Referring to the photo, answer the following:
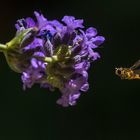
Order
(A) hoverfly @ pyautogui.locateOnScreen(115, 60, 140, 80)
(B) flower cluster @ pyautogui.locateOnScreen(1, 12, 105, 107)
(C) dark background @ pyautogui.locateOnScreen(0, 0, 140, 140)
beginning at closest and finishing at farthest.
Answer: (B) flower cluster @ pyautogui.locateOnScreen(1, 12, 105, 107), (A) hoverfly @ pyautogui.locateOnScreen(115, 60, 140, 80), (C) dark background @ pyautogui.locateOnScreen(0, 0, 140, 140)

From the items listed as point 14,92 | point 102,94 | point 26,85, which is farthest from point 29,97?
point 26,85

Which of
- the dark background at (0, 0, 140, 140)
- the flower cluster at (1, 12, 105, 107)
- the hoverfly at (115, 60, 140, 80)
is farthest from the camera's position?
the dark background at (0, 0, 140, 140)

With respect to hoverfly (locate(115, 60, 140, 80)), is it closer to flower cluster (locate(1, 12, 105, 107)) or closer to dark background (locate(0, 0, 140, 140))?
flower cluster (locate(1, 12, 105, 107))

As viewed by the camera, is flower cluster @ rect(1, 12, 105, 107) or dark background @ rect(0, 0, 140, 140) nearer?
flower cluster @ rect(1, 12, 105, 107)

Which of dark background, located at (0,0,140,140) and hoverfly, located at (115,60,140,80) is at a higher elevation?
dark background, located at (0,0,140,140)

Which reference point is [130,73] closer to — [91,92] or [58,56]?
[58,56]

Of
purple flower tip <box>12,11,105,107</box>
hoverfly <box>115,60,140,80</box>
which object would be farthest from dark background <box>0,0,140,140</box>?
purple flower tip <box>12,11,105,107</box>

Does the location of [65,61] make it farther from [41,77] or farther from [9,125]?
[9,125]
